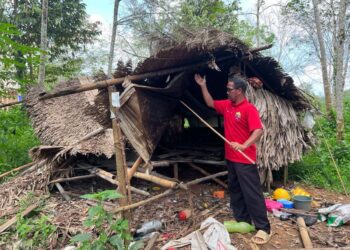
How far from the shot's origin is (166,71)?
12.1 feet

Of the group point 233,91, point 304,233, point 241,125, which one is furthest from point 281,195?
point 233,91

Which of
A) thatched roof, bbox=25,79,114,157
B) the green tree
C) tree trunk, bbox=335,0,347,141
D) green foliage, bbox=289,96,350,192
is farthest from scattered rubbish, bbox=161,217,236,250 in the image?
the green tree

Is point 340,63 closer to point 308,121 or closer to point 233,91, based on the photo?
point 308,121

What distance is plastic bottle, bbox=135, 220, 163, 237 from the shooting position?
3.59 m

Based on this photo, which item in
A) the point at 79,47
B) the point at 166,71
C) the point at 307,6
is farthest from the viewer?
the point at 79,47

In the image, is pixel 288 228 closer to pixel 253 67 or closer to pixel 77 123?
pixel 253 67

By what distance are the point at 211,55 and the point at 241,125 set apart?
94 cm

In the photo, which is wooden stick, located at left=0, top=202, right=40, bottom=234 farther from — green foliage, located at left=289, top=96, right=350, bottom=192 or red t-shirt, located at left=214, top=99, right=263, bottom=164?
green foliage, located at left=289, top=96, right=350, bottom=192

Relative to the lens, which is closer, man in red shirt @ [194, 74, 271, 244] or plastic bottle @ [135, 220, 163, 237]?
man in red shirt @ [194, 74, 271, 244]

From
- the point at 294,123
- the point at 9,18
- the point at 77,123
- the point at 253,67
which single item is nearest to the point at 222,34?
the point at 253,67

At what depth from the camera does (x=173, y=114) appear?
200 inches

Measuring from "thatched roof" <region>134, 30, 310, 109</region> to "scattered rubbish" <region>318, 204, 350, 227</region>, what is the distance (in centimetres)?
194

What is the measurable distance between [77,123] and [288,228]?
4.37m

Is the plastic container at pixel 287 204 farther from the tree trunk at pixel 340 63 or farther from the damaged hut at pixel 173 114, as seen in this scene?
the tree trunk at pixel 340 63
